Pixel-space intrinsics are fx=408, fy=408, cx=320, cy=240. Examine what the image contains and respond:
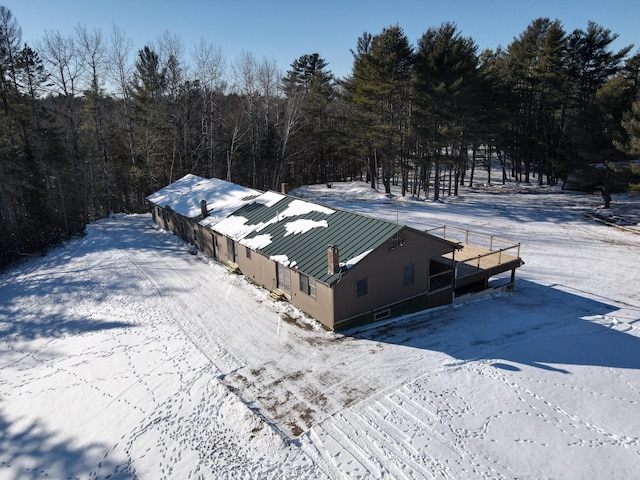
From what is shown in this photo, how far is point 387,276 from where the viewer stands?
52.7 feet

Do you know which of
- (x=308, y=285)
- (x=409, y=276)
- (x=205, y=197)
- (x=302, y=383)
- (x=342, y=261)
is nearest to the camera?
(x=302, y=383)

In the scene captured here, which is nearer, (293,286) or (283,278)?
(293,286)

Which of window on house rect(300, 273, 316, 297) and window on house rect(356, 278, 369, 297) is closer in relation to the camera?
window on house rect(356, 278, 369, 297)

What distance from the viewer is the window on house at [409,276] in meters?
16.7

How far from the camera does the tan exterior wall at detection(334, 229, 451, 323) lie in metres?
15.2

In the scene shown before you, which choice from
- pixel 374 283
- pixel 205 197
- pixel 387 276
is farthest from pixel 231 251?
pixel 387 276

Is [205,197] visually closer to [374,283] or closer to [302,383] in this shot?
[374,283]

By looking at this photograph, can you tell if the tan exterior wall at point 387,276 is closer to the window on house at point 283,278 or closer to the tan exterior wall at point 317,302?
the tan exterior wall at point 317,302

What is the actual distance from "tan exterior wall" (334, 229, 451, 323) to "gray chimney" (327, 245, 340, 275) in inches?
18.0

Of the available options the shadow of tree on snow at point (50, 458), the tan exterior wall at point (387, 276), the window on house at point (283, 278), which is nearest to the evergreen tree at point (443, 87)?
the tan exterior wall at point (387, 276)

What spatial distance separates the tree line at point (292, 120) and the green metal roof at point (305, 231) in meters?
16.5

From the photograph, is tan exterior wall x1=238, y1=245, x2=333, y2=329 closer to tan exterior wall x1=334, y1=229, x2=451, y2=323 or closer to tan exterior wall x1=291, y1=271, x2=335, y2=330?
tan exterior wall x1=291, y1=271, x2=335, y2=330

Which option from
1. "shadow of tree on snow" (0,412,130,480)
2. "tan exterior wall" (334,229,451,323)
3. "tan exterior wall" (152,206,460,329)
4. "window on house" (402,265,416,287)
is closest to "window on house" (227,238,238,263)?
"tan exterior wall" (152,206,460,329)

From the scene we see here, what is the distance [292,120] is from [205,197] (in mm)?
16477
